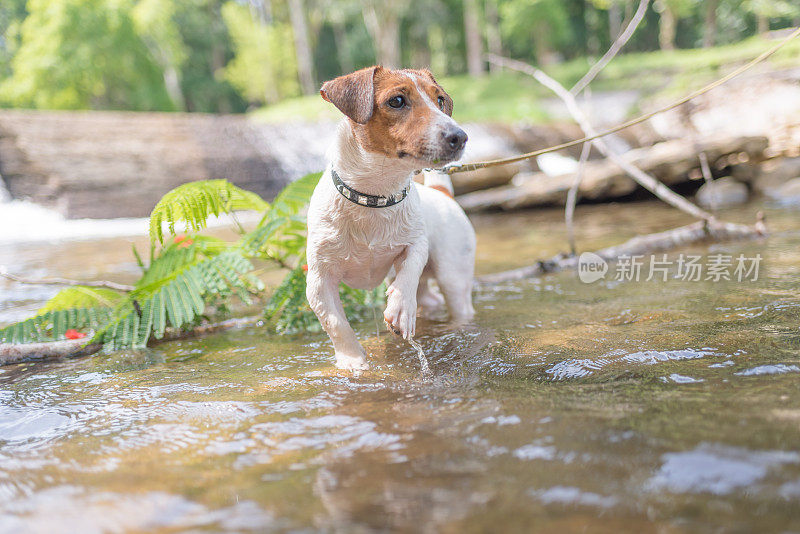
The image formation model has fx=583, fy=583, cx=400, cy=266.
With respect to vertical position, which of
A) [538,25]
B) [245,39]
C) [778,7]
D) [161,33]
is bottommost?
[778,7]

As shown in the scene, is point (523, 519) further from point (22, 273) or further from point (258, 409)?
point (22, 273)

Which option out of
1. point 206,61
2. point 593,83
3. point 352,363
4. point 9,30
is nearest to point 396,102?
point 352,363

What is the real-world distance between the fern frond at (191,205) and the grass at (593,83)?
20749 millimetres

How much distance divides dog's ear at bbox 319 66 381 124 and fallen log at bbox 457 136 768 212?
897 cm

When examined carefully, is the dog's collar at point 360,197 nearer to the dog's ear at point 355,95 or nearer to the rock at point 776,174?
the dog's ear at point 355,95

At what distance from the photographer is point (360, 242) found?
341cm

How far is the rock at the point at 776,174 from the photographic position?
12.3m

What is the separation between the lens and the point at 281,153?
18922mm

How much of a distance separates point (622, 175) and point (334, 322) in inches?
373

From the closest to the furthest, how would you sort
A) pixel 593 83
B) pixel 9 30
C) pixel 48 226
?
pixel 48 226
pixel 593 83
pixel 9 30

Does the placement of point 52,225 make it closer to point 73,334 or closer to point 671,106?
point 73,334

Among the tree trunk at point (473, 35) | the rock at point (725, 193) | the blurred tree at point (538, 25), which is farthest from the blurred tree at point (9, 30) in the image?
the rock at point (725, 193)

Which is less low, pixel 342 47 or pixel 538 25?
pixel 342 47

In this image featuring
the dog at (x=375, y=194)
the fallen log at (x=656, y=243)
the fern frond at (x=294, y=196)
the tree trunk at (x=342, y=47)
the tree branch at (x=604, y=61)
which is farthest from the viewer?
the tree trunk at (x=342, y=47)
